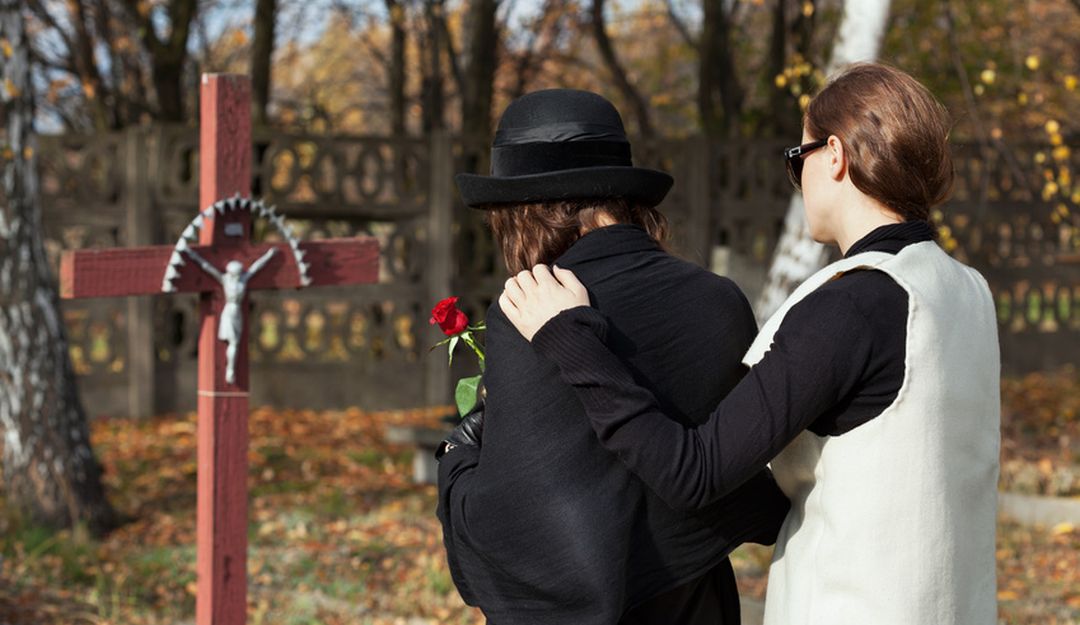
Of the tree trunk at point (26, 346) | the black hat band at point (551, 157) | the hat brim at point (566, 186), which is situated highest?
the black hat band at point (551, 157)

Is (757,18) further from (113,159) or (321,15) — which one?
(113,159)

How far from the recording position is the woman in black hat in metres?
2.13

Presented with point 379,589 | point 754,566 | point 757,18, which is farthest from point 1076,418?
point 757,18

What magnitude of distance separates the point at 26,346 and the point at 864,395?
5.40 m

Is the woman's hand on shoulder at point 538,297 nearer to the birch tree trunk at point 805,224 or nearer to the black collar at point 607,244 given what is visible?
the black collar at point 607,244

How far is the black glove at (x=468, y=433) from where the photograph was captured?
236 centimetres

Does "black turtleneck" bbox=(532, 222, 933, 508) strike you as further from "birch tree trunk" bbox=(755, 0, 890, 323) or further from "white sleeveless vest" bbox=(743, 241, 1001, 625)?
"birch tree trunk" bbox=(755, 0, 890, 323)

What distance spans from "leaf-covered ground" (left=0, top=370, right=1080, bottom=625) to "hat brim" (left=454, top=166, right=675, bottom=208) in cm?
349

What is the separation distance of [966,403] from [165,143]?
8778 mm

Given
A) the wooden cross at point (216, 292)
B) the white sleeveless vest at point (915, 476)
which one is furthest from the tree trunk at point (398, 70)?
the white sleeveless vest at point (915, 476)

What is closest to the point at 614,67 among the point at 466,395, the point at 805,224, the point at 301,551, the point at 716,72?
the point at 716,72

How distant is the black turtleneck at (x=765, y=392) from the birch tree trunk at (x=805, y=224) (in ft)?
15.4

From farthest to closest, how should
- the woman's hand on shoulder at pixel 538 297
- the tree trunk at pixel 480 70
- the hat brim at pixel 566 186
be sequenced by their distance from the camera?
the tree trunk at pixel 480 70 < the hat brim at pixel 566 186 < the woman's hand on shoulder at pixel 538 297

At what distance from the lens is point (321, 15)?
53.3ft
